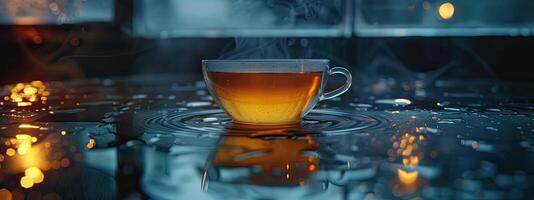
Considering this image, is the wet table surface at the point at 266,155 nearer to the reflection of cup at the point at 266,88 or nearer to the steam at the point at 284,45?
the reflection of cup at the point at 266,88

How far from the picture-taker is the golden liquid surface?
0.67 metres

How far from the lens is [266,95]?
0.67 metres

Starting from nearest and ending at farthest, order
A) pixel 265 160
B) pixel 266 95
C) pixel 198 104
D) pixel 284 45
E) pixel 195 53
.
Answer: pixel 265 160
pixel 266 95
pixel 198 104
pixel 284 45
pixel 195 53

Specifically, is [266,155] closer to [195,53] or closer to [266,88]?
[266,88]

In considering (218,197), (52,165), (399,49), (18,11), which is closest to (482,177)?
(218,197)

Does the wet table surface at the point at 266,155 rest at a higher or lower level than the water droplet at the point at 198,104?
lower

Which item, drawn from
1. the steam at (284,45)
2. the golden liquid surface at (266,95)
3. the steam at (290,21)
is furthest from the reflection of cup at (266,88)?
the steam at (284,45)

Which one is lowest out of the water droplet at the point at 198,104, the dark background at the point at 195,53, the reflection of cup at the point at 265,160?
the reflection of cup at the point at 265,160

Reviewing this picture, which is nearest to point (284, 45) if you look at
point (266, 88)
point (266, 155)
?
point (266, 88)

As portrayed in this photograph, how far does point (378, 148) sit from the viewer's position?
0.52 metres

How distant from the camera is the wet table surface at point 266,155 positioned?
370 mm

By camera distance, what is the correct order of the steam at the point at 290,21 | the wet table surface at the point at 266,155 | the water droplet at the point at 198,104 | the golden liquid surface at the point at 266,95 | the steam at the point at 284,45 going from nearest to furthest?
the wet table surface at the point at 266,155 → the golden liquid surface at the point at 266,95 → the water droplet at the point at 198,104 → the steam at the point at 290,21 → the steam at the point at 284,45

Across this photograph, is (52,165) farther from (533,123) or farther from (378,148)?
(533,123)

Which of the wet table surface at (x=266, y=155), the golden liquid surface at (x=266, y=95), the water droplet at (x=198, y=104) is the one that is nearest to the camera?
the wet table surface at (x=266, y=155)
